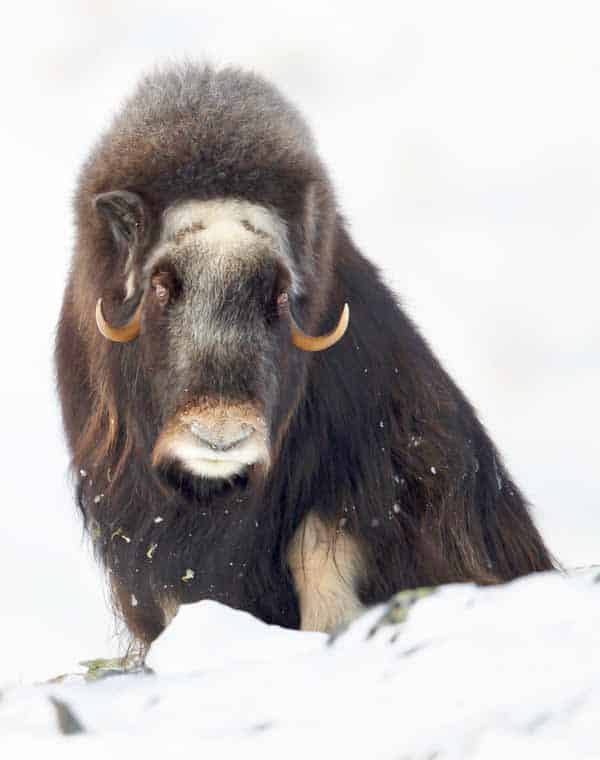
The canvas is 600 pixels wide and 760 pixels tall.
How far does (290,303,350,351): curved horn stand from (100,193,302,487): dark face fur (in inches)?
→ 1.4

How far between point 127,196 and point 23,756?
2.45 m

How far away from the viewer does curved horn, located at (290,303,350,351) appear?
4.16m

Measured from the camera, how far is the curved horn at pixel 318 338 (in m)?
4.16

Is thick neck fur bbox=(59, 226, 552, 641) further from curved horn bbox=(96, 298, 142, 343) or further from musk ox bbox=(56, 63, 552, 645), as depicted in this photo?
curved horn bbox=(96, 298, 142, 343)

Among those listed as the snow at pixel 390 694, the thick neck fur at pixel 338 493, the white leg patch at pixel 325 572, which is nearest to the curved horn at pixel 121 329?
the thick neck fur at pixel 338 493

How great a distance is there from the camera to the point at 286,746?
6.35 ft

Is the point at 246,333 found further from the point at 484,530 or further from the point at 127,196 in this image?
the point at 484,530

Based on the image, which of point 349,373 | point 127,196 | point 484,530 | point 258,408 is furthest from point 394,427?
point 127,196

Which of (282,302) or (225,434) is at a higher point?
(282,302)

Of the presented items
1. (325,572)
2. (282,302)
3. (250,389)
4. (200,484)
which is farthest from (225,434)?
(325,572)

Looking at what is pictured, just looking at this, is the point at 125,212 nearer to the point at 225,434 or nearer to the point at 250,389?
the point at 250,389

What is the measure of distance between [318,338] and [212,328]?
427mm

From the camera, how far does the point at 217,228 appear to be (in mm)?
4047

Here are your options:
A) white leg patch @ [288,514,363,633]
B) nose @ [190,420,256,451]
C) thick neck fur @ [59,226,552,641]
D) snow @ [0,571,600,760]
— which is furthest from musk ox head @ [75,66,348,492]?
snow @ [0,571,600,760]
